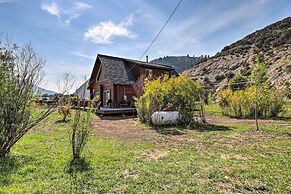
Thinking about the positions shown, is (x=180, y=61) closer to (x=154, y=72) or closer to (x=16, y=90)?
(x=154, y=72)

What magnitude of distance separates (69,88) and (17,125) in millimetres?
1649

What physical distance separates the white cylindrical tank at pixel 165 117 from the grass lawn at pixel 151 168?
419 cm

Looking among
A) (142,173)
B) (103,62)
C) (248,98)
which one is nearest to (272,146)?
(142,173)

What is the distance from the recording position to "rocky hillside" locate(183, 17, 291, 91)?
32.9 meters

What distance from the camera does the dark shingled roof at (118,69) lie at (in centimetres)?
1947

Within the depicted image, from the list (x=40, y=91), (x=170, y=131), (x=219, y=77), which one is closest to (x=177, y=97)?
(x=170, y=131)

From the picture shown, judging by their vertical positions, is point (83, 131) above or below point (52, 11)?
below

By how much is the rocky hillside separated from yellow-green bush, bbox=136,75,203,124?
2503cm

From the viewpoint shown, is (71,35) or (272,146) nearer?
(272,146)

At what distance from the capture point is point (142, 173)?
3.94 metres

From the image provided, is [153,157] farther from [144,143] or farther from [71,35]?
[71,35]

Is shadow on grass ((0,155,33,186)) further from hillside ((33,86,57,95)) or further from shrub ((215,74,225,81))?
shrub ((215,74,225,81))

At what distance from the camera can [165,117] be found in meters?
10.7

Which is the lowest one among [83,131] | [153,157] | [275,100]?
[153,157]
